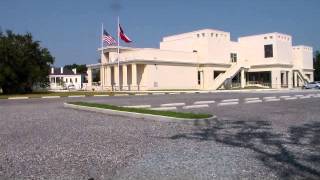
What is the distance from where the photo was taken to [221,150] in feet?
26.2

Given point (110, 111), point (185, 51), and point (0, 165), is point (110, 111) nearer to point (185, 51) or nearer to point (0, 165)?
point (0, 165)

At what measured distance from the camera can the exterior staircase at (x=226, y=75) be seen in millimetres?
57628

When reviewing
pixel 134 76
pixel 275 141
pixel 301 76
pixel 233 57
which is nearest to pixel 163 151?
pixel 275 141

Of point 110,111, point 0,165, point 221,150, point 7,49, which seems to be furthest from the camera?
point 7,49

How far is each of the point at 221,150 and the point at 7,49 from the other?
40.9 metres

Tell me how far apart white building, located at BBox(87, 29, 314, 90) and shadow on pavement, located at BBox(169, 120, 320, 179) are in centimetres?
4127

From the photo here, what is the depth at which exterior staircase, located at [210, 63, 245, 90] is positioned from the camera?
57.6m

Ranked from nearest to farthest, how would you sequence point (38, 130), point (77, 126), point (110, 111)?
point (38, 130) < point (77, 126) < point (110, 111)

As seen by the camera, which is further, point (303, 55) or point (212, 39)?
point (303, 55)

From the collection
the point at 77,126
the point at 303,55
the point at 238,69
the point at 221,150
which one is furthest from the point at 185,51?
the point at 221,150

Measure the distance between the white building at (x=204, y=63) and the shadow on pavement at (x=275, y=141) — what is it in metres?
41.3

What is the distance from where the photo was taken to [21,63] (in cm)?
Answer: 4519

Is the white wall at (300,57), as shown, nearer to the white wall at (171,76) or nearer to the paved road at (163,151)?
the white wall at (171,76)

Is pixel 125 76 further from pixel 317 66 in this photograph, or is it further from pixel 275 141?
pixel 317 66
